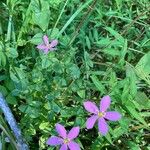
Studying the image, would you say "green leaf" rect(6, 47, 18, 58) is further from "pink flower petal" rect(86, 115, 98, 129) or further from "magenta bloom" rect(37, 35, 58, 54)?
"pink flower petal" rect(86, 115, 98, 129)

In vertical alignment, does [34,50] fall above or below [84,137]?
above

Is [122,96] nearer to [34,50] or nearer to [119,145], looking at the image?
[119,145]

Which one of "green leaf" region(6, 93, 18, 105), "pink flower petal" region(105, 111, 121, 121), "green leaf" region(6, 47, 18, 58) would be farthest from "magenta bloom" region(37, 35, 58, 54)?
"pink flower petal" region(105, 111, 121, 121)

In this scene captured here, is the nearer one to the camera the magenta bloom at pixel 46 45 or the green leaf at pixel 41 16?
the magenta bloom at pixel 46 45

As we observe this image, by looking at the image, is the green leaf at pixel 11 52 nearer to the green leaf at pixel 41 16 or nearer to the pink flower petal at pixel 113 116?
the green leaf at pixel 41 16

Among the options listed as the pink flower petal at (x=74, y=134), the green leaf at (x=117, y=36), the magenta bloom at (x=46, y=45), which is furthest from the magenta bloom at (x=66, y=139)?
the green leaf at (x=117, y=36)

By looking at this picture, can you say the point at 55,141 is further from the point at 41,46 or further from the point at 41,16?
the point at 41,16

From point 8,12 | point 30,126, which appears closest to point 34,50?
point 8,12

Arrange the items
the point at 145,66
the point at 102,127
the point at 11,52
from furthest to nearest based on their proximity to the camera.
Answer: the point at 11,52
the point at 145,66
the point at 102,127

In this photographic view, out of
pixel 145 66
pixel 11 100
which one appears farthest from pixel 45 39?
pixel 145 66
